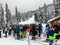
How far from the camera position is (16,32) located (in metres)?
26.6

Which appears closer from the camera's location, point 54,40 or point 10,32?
point 54,40

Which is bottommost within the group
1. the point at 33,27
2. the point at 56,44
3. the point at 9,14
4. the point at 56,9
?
the point at 56,44

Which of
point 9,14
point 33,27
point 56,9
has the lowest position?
point 33,27

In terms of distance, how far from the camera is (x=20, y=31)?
26.6 m

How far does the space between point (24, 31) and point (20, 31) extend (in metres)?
0.45

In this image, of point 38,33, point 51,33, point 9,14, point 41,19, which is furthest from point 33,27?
point 9,14

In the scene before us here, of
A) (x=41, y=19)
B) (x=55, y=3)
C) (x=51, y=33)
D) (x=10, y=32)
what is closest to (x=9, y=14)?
(x=41, y=19)

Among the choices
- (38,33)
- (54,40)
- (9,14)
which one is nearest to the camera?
(54,40)

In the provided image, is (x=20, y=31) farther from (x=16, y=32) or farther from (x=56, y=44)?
(x=56, y=44)

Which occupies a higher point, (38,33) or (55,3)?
(55,3)

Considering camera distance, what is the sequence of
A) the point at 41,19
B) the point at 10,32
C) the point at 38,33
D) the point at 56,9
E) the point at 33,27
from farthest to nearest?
the point at 41,19
the point at 56,9
the point at 10,32
the point at 38,33
the point at 33,27

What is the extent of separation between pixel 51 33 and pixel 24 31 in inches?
392

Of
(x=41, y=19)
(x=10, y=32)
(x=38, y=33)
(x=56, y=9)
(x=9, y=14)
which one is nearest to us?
(x=38, y=33)

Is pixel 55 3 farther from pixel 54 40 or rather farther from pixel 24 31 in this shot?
pixel 54 40
